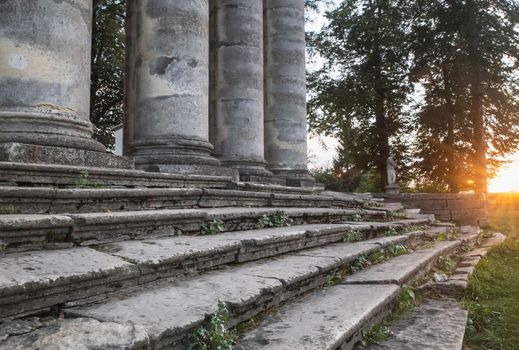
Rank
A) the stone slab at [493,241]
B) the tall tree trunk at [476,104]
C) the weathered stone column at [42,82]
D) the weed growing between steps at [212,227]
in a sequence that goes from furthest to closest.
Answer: the tall tree trunk at [476,104], the stone slab at [493,241], the weathered stone column at [42,82], the weed growing between steps at [212,227]

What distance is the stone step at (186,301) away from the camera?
1.71 m

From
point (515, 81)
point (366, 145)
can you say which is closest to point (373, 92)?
point (366, 145)

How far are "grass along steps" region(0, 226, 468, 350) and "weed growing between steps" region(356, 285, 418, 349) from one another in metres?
0.49

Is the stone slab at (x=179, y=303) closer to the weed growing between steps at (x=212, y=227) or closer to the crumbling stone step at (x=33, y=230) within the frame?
the crumbling stone step at (x=33, y=230)

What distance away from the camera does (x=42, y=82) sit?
13.6 feet

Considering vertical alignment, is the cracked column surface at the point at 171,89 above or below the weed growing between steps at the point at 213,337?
above

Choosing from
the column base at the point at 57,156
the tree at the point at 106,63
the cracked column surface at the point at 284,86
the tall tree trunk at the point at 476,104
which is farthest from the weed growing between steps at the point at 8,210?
the tall tree trunk at the point at 476,104

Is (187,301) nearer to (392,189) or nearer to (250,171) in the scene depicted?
(250,171)

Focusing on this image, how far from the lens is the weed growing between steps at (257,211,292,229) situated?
428 cm

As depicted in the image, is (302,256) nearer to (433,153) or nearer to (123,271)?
(123,271)

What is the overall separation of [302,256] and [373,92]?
19481 mm

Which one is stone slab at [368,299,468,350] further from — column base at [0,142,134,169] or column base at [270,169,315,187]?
column base at [270,169,315,187]

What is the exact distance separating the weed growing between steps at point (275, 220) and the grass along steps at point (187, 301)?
0.77 metres

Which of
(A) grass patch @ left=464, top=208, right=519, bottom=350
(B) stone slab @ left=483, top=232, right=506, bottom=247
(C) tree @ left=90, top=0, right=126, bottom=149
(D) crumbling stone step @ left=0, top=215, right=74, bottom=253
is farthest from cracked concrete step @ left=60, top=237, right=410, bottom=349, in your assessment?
(C) tree @ left=90, top=0, right=126, bottom=149
